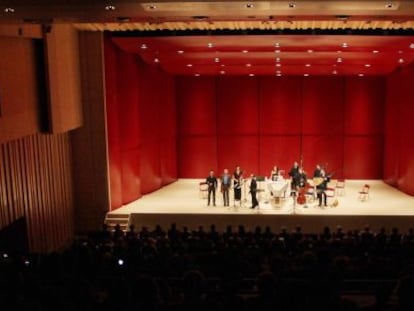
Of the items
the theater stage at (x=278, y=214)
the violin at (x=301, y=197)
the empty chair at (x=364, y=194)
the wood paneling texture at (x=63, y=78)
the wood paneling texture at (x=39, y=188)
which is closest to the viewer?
the wood paneling texture at (x=39, y=188)

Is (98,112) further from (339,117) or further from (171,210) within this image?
(339,117)

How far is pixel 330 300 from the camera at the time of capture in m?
5.12

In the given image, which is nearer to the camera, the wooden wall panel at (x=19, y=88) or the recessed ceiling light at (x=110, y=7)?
the recessed ceiling light at (x=110, y=7)

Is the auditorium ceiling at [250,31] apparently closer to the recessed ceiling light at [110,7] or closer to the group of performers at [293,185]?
the recessed ceiling light at [110,7]

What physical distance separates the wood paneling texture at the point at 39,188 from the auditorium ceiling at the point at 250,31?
3.61 m

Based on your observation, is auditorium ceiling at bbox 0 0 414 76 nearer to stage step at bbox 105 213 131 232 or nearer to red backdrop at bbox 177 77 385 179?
red backdrop at bbox 177 77 385 179

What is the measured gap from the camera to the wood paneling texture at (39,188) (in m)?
13.4

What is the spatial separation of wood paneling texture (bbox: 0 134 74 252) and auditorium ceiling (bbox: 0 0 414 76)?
3611 millimetres

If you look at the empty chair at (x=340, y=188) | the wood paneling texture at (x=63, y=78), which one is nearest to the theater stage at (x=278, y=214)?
the empty chair at (x=340, y=188)

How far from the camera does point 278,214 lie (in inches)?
679

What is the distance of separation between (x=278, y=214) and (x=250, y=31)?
5.69m

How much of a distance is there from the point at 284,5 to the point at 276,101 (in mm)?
14199

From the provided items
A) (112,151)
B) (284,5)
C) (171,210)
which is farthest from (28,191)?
(284,5)

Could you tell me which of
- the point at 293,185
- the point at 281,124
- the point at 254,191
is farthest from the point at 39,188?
the point at 281,124
